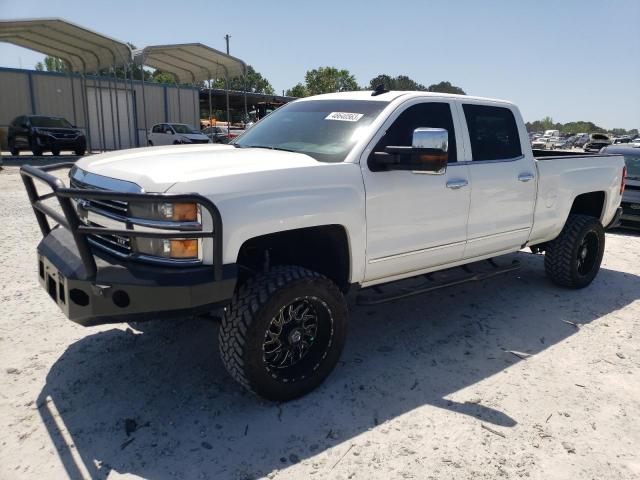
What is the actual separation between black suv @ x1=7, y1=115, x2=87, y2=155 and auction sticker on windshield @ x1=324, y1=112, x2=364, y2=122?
1798cm

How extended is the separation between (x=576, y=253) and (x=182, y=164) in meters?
4.15

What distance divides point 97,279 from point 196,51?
60.6 feet

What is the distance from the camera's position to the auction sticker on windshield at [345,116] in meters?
3.54

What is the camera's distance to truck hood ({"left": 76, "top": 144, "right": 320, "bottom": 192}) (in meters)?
2.59

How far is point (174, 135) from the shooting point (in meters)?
22.9

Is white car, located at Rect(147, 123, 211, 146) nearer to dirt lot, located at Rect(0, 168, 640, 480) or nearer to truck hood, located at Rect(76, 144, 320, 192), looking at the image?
dirt lot, located at Rect(0, 168, 640, 480)

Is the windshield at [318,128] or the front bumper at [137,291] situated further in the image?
the windshield at [318,128]

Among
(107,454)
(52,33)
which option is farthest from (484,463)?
(52,33)

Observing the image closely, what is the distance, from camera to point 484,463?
8.32ft

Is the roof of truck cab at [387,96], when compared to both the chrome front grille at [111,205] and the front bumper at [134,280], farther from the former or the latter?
the chrome front grille at [111,205]

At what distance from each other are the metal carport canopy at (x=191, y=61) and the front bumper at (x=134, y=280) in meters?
17.3

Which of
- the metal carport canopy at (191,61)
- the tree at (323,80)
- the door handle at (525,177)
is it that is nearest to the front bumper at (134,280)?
the door handle at (525,177)

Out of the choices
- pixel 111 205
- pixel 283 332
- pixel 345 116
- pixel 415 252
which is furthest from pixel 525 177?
pixel 111 205

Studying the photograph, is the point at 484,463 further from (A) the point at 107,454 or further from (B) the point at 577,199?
(B) the point at 577,199
